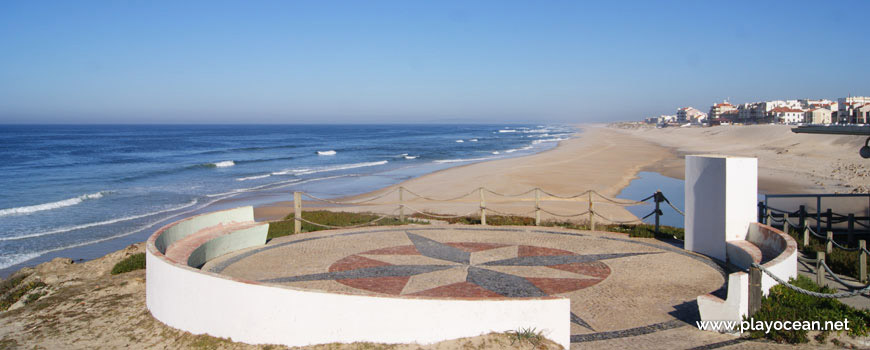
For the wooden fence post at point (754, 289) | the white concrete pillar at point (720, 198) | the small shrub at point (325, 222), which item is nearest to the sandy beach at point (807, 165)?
the white concrete pillar at point (720, 198)

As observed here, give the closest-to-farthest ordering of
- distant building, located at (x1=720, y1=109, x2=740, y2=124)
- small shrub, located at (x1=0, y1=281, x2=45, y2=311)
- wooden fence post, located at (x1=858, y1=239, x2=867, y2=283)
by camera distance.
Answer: wooden fence post, located at (x1=858, y1=239, x2=867, y2=283) → small shrub, located at (x1=0, y1=281, x2=45, y2=311) → distant building, located at (x1=720, y1=109, x2=740, y2=124)

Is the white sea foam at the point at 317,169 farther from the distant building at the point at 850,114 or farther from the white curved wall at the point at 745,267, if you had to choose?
the white curved wall at the point at 745,267

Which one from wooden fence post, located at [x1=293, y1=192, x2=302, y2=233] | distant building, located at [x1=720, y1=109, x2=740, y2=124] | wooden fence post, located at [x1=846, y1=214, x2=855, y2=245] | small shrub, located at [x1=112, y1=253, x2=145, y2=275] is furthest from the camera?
distant building, located at [x1=720, y1=109, x2=740, y2=124]

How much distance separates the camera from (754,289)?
645cm

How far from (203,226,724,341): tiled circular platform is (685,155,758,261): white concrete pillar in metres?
0.50

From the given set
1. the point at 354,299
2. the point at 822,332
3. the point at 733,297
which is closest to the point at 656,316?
the point at 733,297

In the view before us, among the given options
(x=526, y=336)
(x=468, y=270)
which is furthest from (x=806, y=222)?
(x=526, y=336)

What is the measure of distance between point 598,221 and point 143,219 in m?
16.7

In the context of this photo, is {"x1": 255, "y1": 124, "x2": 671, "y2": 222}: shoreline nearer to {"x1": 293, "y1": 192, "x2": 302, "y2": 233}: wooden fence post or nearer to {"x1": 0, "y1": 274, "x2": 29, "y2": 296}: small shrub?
{"x1": 293, "y1": 192, "x2": 302, "y2": 233}: wooden fence post

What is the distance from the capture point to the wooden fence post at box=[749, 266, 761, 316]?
6.41 meters

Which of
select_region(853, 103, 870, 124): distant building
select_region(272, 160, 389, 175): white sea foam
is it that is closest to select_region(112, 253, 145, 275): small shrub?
select_region(853, 103, 870, 124): distant building

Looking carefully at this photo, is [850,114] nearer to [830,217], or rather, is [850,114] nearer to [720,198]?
[830,217]

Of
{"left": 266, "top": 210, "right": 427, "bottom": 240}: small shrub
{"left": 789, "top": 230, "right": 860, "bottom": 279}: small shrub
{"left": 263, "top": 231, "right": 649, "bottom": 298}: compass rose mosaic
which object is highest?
{"left": 789, "top": 230, "right": 860, "bottom": 279}: small shrub

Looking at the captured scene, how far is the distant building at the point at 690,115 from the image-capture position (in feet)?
540
